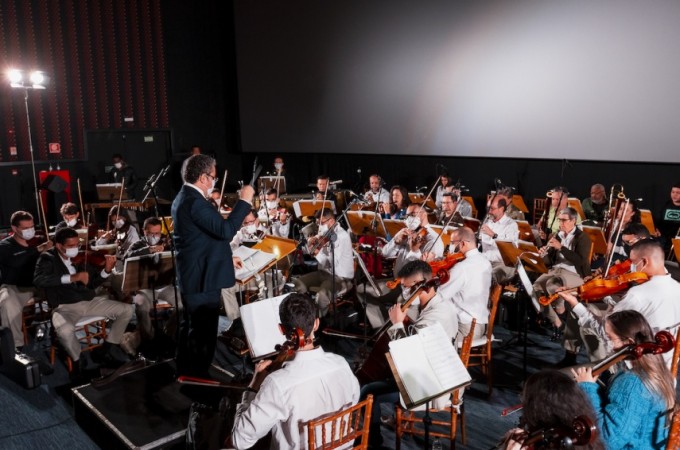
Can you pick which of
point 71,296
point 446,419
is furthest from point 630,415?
point 71,296

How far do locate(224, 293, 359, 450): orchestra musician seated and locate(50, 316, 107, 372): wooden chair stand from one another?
293cm

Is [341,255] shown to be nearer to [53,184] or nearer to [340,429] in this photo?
[340,429]

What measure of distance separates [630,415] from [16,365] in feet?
15.5

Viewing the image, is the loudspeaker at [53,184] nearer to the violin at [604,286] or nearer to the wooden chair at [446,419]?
the wooden chair at [446,419]

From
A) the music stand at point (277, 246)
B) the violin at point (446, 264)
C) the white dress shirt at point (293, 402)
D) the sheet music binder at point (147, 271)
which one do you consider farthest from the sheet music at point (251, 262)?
the white dress shirt at point (293, 402)

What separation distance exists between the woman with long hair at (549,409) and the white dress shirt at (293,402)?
87cm

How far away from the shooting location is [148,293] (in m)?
5.59

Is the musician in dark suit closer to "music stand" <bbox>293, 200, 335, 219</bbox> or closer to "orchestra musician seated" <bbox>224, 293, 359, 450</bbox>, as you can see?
"orchestra musician seated" <bbox>224, 293, 359, 450</bbox>

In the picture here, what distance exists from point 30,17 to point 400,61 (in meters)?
7.61

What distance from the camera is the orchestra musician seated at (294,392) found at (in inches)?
101

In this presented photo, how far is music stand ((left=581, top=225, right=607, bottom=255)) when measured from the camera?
5785 millimetres

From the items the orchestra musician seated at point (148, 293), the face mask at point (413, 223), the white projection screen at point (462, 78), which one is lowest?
the orchestra musician seated at point (148, 293)

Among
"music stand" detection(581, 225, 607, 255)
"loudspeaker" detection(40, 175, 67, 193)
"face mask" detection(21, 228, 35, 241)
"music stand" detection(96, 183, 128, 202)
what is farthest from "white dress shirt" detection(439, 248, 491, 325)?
"loudspeaker" detection(40, 175, 67, 193)

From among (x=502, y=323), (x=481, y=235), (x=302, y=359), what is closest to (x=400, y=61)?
(x=481, y=235)
